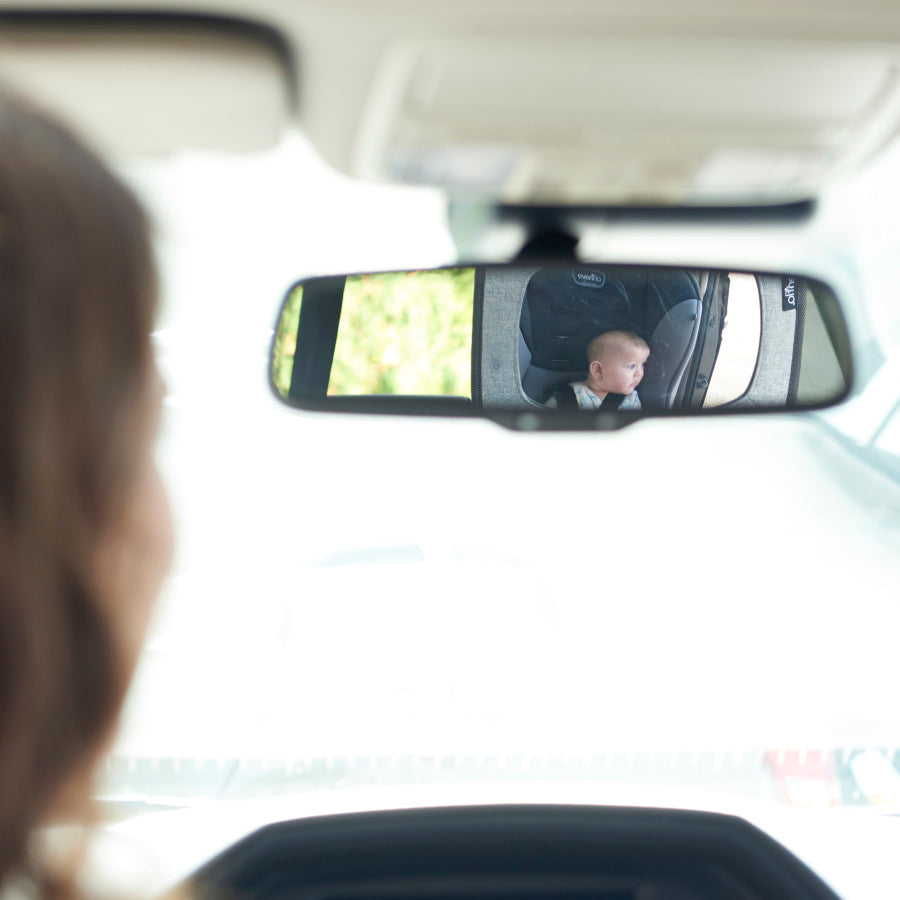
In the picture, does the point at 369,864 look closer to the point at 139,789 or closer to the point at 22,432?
the point at 139,789

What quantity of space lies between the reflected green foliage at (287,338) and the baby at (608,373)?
49cm

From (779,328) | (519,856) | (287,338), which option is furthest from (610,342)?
(519,856)

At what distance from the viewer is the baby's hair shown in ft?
5.41

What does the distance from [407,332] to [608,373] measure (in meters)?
0.42

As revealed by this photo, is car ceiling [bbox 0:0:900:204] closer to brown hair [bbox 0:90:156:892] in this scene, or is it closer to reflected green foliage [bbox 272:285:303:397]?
reflected green foliage [bbox 272:285:303:397]

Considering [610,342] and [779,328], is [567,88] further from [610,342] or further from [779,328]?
[779,328]

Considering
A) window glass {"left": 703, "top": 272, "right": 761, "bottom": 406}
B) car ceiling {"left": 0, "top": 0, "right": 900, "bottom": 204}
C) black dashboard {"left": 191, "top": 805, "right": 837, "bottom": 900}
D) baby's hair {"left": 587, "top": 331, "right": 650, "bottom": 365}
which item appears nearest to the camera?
car ceiling {"left": 0, "top": 0, "right": 900, "bottom": 204}

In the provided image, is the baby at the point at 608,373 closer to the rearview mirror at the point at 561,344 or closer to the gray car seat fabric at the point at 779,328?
the rearview mirror at the point at 561,344

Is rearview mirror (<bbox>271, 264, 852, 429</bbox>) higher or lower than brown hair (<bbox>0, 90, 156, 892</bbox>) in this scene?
lower

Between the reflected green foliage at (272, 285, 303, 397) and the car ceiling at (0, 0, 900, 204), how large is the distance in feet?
0.92

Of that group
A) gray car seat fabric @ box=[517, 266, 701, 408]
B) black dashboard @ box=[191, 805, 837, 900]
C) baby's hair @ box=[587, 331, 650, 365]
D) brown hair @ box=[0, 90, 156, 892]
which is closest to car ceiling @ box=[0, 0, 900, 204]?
gray car seat fabric @ box=[517, 266, 701, 408]

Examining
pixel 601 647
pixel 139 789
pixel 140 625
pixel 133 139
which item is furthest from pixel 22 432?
pixel 601 647

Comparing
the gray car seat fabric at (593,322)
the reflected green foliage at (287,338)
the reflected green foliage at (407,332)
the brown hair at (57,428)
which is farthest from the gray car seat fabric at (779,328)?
the brown hair at (57,428)

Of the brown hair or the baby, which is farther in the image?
the baby
